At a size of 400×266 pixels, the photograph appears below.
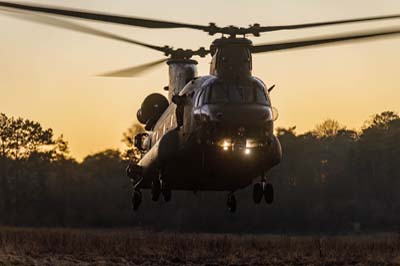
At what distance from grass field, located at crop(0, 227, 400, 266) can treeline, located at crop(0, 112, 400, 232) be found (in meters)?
23.8

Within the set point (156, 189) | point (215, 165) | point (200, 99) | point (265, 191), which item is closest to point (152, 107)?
point (156, 189)

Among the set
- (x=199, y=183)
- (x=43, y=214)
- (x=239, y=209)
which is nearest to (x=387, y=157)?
(x=239, y=209)

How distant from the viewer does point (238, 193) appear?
86375 millimetres

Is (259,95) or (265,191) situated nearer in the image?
(259,95)

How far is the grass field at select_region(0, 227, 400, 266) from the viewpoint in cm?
5200

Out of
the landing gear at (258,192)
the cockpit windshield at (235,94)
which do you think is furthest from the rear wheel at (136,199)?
the cockpit windshield at (235,94)

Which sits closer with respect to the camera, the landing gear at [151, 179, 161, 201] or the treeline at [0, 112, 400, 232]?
the landing gear at [151, 179, 161, 201]

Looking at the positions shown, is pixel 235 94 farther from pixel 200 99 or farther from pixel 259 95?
pixel 200 99

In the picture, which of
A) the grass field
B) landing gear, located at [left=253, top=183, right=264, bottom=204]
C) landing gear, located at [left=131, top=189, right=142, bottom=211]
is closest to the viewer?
landing gear, located at [left=253, top=183, right=264, bottom=204]

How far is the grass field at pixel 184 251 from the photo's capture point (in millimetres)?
52000

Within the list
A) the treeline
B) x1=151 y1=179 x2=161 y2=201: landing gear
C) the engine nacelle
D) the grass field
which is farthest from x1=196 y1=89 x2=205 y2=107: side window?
the treeline

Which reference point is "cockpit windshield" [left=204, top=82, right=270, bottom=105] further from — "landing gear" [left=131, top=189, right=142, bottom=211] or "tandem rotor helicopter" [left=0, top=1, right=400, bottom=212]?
"landing gear" [left=131, top=189, right=142, bottom=211]

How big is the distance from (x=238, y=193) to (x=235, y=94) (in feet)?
212

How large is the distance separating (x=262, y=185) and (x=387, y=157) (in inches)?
3013
